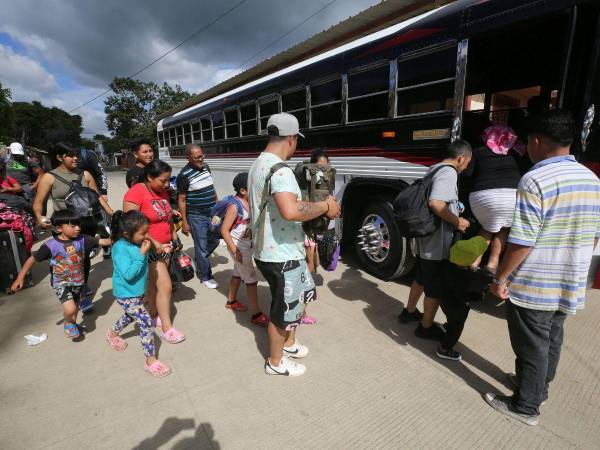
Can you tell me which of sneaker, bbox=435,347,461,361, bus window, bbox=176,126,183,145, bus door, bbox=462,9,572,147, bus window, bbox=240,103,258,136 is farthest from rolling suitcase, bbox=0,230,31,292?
bus window, bbox=176,126,183,145

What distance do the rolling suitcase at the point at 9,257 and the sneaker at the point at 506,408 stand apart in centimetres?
503

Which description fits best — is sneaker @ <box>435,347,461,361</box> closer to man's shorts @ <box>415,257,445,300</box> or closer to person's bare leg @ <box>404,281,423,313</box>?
man's shorts @ <box>415,257,445,300</box>

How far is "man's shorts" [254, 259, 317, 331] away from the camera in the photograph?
82.0 inches

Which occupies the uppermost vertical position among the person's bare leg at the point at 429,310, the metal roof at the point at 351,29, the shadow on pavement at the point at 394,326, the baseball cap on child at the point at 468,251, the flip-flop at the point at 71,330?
the metal roof at the point at 351,29

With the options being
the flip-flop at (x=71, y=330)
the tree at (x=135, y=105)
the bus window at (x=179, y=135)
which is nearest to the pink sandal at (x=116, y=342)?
the flip-flop at (x=71, y=330)

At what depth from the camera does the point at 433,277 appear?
263 cm

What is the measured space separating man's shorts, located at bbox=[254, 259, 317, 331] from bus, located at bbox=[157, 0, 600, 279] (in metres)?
1.94

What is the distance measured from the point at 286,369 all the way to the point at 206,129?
287 inches

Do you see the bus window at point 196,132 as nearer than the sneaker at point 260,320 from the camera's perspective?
No

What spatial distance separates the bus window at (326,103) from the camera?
441cm

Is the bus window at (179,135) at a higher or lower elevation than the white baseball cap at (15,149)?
higher

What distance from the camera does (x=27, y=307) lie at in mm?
3561

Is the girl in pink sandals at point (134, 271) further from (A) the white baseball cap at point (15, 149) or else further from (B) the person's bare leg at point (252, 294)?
(A) the white baseball cap at point (15, 149)

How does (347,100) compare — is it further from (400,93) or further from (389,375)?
(389,375)
